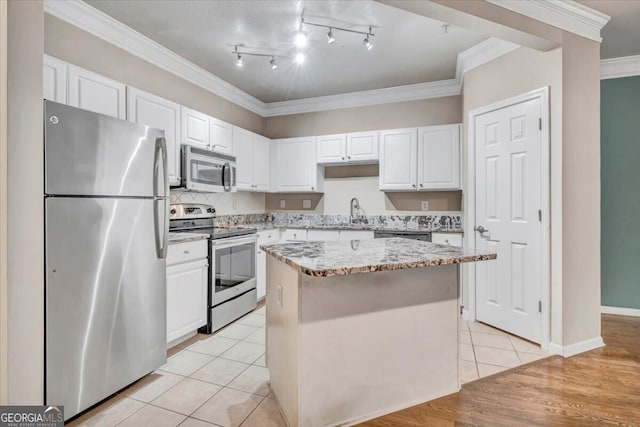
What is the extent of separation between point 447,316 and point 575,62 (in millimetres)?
2312

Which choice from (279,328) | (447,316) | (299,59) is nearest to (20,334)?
(279,328)

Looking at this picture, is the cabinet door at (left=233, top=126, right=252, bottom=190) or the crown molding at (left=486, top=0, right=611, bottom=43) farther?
the cabinet door at (left=233, top=126, right=252, bottom=190)

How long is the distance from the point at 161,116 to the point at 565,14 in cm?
343

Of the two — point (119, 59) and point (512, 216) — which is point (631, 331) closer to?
point (512, 216)

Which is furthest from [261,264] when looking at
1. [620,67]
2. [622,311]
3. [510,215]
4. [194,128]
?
[620,67]

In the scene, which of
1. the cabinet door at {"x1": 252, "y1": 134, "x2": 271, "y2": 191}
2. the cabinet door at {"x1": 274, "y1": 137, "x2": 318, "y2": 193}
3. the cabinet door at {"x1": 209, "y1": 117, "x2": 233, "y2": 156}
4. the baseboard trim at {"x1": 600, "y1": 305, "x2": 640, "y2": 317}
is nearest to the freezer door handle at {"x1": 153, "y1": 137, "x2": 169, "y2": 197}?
the cabinet door at {"x1": 209, "y1": 117, "x2": 233, "y2": 156}

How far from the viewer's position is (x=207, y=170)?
11.5 ft

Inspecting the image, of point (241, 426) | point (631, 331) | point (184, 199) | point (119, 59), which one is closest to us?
point (241, 426)

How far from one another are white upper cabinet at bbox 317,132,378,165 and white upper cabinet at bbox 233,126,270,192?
799 millimetres

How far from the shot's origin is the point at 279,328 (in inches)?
74.8

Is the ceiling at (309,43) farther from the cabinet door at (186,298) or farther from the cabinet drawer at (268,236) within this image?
the cabinet door at (186,298)

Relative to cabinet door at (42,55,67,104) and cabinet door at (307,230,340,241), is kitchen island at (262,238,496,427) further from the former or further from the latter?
cabinet door at (307,230,340,241)

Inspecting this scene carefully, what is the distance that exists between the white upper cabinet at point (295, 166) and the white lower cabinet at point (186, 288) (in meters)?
2.00

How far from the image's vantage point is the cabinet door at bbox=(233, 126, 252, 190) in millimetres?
4152
